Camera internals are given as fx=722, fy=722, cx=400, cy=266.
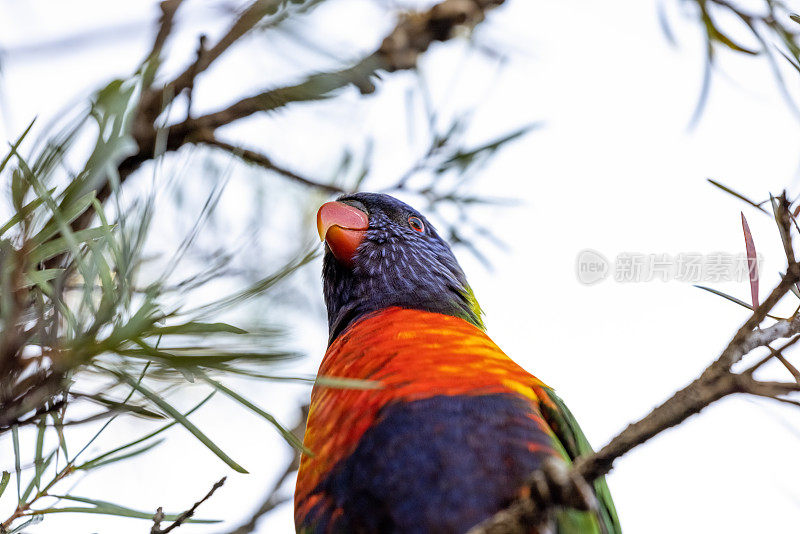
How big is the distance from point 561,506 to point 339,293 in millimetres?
1382

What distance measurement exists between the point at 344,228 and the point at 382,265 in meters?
0.14

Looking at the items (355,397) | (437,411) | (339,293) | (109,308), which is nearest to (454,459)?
(437,411)

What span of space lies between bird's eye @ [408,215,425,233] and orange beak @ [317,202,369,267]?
5.9 inches

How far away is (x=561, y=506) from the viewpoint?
0.65 m

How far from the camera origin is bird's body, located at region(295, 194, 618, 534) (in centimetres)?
119

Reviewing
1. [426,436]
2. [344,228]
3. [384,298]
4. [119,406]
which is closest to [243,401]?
[119,406]

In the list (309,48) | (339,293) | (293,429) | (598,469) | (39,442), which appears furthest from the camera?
(339,293)

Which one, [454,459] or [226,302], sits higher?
[226,302]

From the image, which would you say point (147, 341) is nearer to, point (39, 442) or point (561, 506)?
point (39, 442)

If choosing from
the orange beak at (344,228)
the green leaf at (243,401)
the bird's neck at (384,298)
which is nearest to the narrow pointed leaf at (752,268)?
the green leaf at (243,401)

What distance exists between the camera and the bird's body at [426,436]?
1188 mm

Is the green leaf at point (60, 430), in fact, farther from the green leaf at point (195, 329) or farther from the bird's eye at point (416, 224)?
the bird's eye at point (416, 224)

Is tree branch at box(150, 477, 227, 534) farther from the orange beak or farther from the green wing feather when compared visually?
the orange beak

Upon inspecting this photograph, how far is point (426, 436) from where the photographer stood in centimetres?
125
